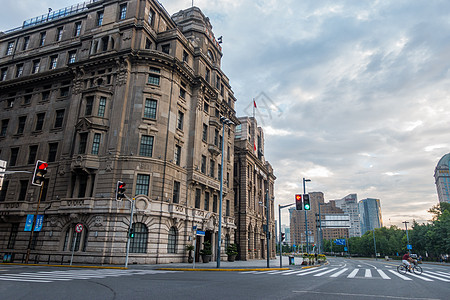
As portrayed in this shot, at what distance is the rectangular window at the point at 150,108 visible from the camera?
32.8 metres

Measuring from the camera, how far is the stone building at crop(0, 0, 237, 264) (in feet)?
95.7

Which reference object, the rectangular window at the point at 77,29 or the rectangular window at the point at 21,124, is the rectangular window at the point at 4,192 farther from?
the rectangular window at the point at 77,29

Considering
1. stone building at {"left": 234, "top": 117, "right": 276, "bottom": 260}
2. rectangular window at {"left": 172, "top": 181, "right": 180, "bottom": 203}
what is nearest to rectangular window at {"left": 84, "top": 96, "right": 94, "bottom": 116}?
rectangular window at {"left": 172, "top": 181, "right": 180, "bottom": 203}

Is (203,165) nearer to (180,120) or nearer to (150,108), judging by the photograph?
(180,120)

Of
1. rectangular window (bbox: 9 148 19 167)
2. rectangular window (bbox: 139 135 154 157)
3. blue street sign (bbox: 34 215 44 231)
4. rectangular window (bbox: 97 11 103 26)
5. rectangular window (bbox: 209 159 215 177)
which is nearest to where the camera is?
blue street sign (bbox: 34 215 44 231)

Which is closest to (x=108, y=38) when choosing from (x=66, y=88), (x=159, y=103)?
(x=66, y=88)

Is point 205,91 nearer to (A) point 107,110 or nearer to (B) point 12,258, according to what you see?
(A) point 107,110

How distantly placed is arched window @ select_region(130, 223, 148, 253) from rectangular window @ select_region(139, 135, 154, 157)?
7452 mm

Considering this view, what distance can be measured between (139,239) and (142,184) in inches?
215

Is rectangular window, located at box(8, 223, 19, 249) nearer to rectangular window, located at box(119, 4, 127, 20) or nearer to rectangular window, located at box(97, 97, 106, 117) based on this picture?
rectangular window, located at box(97, 97, 106, 117)

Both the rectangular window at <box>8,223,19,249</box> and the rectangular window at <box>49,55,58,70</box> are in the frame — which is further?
the rectangular window at <box>49,55,58,70</box>

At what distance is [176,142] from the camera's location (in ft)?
114

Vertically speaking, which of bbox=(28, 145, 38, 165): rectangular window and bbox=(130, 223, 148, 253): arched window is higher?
bbox=(28, 145, 38, 165): rectangular window

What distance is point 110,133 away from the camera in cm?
3141
